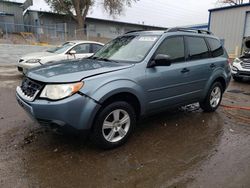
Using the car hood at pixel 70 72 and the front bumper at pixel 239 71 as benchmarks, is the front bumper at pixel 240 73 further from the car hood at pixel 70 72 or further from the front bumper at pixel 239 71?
the car hood at pixel 70 72

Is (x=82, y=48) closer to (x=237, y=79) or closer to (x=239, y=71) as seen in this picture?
(x=239, y=71)

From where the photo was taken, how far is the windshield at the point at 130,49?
397 centimetres

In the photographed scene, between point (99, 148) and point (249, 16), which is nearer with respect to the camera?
point (99, 148)

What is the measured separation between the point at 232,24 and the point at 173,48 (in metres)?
19.4

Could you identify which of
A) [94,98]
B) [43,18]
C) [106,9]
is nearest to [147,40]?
[94,98]

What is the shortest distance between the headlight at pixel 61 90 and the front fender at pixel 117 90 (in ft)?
0.69

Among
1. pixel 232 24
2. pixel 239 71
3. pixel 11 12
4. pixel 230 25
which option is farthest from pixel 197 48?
pixel 11 12

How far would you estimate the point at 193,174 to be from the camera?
9.70 ft

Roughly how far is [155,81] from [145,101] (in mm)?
380

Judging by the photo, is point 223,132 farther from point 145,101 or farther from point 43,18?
point 43,18

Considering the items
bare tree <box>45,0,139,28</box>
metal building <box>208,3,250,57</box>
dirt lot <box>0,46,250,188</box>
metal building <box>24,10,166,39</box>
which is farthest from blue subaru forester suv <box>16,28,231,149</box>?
bare tree <box>45,0,139,28</box>

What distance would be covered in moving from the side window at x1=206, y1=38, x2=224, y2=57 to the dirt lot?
1.58 m

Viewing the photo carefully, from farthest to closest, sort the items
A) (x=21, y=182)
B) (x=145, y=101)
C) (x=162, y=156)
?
(x=145, y=101) < (x=162, y=156) < (x=21, y=182)

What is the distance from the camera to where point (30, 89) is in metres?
3.36
